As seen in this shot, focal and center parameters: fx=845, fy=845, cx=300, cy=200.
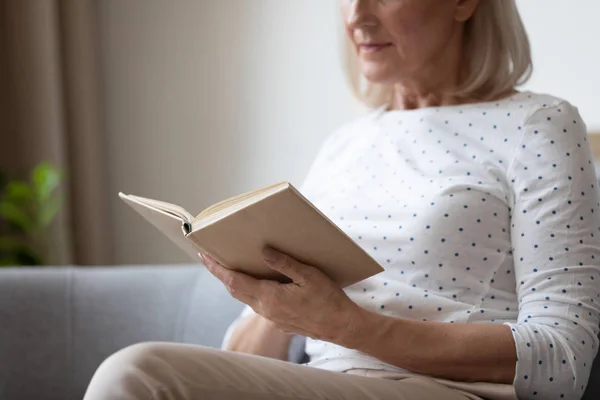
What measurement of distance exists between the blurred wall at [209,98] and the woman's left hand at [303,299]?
1.49 m

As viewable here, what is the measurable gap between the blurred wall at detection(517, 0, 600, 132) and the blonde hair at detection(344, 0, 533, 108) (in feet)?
1.64

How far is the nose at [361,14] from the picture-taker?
1.43m

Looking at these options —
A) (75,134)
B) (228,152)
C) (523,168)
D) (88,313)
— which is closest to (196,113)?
(228,152)

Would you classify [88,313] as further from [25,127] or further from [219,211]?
[25,127]

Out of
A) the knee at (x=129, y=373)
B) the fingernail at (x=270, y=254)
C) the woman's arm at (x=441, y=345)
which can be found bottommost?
the woman's arm at (x=441, y=345)

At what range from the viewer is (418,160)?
140cm

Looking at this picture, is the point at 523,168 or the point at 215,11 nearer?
the point at 523,168

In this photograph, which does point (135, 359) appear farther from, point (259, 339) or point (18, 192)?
point (18, 192)

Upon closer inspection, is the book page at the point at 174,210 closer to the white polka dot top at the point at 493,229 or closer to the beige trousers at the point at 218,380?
the beige trousers at the point at 218,380

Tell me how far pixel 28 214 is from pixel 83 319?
51.0 inches

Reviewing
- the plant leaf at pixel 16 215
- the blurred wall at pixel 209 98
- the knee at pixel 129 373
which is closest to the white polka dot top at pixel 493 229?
the knee at pixel 129 373

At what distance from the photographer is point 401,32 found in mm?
1417

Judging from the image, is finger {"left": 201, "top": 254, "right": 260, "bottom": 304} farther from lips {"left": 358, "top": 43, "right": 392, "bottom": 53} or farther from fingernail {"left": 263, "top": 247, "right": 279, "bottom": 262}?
lips {"left": 358, "top": 43, "right": 392, "bottom": 53}

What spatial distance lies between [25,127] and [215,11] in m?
0.79
